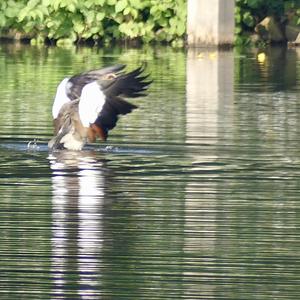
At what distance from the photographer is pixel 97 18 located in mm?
27828

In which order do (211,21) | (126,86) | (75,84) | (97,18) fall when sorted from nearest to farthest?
(126,86), (75,84), (211,21), (97,18)

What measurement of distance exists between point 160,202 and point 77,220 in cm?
87

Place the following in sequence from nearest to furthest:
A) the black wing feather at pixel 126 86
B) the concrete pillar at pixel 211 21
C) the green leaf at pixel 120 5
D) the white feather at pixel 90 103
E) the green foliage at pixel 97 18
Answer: the white feather at pixel 90 103 → the black wing feather at pixel 126 86 → the concrete pillar at pixel 211 21 → the green leaf at pixel 120 5 → the green foliage at pixel 97 18

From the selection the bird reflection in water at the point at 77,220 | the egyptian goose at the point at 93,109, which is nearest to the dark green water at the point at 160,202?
the bird reflection in water at the point at 77,220

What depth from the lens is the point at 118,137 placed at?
13.4m

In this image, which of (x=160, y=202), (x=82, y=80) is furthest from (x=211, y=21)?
(x=160, y=202)

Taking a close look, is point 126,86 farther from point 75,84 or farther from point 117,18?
point 117,18

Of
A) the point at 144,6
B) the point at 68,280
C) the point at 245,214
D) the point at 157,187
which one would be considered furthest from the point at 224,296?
the point at 144,6

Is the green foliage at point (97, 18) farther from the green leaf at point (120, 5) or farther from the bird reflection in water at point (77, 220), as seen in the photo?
the bird reflection in water at point (77, 220)

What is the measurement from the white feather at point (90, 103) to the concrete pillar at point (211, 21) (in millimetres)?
13459

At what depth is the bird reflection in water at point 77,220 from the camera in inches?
292

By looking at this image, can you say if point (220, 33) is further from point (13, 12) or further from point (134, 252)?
point (134, 252)

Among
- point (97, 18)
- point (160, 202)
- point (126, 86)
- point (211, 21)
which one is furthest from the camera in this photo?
point (97, 18)

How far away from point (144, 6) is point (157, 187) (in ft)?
58.5
